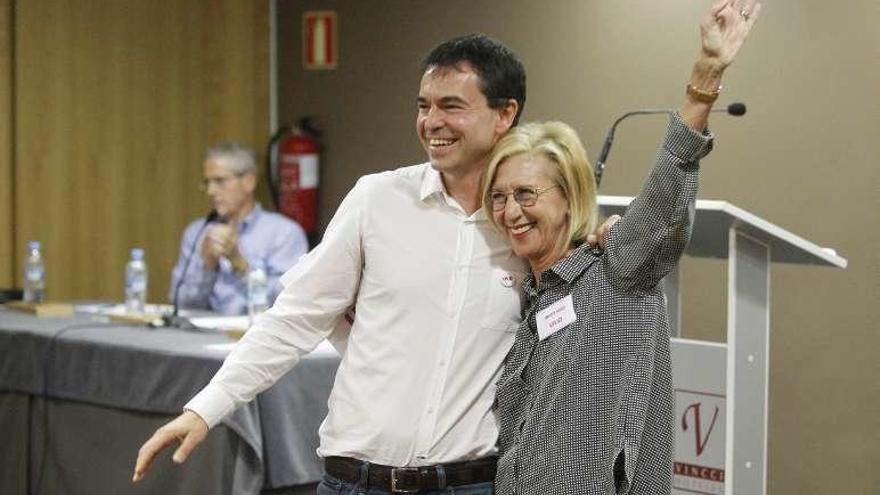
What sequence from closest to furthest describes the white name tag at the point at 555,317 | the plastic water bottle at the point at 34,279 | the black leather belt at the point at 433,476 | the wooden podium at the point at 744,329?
the white name tag at the point at 555,317 → the black leather belt at the point at 433,476 → the wooden podium at the point at 744,329 → the plastic water bottle at the point at 34,279

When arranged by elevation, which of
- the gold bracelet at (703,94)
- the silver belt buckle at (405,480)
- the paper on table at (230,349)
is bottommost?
the silver belt buckle at (405,480)

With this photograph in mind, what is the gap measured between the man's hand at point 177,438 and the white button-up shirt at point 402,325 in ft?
0.08

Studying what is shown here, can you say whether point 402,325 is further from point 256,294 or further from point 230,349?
point 256,294

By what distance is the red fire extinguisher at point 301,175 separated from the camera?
21.3 feet

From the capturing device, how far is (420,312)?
230 cm

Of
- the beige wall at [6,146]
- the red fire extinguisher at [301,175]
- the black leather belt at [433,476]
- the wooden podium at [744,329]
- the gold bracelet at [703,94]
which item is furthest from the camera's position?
the red fire extinguisher at [301,175]

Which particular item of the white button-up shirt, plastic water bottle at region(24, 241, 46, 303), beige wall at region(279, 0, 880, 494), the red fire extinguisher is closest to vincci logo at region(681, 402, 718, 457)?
the white button-up shirt

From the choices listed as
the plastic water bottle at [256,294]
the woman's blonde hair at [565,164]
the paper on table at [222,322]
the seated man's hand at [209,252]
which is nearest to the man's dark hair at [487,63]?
the woman's blonde hair at [565,164]

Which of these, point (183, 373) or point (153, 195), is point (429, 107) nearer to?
point (183, 373)

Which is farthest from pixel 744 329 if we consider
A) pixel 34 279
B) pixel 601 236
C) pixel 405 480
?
pixel 34 279

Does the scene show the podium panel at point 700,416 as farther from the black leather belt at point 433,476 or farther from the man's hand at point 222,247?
the man's hand at point 222,247

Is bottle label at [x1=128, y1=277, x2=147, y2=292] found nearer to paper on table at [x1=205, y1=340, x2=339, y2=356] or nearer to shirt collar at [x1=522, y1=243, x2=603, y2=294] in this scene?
paper on table at [x1=205, y1=340, x2=339, y2=356]

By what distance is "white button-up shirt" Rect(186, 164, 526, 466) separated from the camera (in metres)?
2.27

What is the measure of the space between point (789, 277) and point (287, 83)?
9.89 ft
